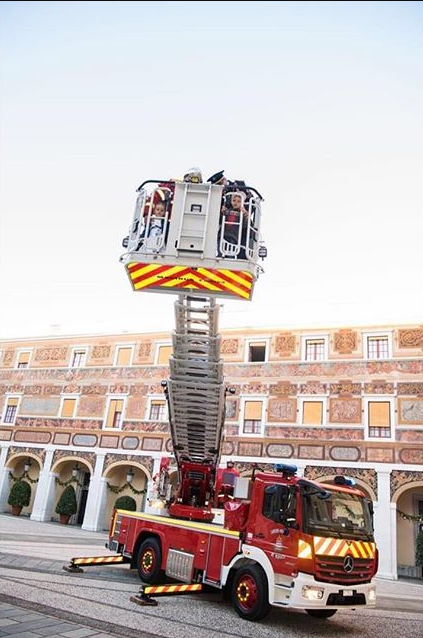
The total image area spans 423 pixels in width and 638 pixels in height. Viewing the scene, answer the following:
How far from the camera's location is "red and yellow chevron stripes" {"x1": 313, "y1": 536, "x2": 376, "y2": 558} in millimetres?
6875

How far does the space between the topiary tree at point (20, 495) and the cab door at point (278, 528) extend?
1939 cm

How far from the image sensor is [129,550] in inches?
389

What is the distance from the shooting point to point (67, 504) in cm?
2223

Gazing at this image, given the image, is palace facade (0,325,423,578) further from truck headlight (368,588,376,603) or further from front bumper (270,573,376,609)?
front bumper (270,573,376,609)

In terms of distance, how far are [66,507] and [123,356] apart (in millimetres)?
7424

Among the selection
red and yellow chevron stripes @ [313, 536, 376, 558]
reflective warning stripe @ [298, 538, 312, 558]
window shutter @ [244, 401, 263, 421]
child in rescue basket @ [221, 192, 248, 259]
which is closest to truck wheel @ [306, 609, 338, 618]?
red and yellow chevron stripes @ [313, 536, 376, 558]

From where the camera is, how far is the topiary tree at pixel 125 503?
20.9m

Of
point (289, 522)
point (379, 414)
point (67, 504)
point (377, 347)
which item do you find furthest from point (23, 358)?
point (289, 522)

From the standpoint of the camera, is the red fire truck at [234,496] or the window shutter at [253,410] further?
the window shutter at [253,410]

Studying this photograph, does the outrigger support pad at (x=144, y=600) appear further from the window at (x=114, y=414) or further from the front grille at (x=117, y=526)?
the window at (x=114, y=414)

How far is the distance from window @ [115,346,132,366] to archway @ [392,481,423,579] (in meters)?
13.4

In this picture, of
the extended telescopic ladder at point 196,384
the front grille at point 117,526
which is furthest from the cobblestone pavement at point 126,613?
the extended telescopic ladder at point 196,384

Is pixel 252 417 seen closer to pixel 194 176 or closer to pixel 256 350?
pixel 256 350

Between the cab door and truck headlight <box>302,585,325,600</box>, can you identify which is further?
the cab door
